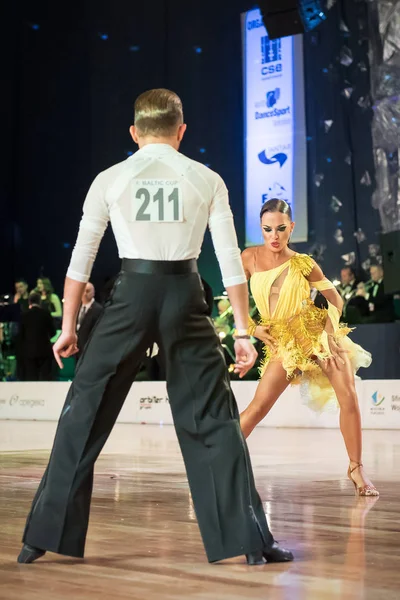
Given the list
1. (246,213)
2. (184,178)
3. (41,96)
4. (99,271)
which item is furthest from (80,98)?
(184,178)

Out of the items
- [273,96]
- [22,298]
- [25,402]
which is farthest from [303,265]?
[22,298]

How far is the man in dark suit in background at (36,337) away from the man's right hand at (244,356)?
1226 centimetres

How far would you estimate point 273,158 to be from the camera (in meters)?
16.8

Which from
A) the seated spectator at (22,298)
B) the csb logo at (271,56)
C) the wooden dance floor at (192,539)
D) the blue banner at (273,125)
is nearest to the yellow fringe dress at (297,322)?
the wooden dance floor at (192,539)

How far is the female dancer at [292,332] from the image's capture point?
559 centimetres

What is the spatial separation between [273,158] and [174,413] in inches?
546

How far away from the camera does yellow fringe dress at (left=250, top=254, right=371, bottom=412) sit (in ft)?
18.5

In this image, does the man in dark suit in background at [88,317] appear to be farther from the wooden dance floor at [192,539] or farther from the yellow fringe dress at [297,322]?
the yellow fringe dress at [297,322]

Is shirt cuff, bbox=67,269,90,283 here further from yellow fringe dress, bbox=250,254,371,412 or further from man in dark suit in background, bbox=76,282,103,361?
man in dark suit in background, bbox=76,282,103,361

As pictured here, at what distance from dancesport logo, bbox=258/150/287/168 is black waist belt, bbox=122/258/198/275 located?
13586 millimetres

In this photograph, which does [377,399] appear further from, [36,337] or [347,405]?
[347,405]

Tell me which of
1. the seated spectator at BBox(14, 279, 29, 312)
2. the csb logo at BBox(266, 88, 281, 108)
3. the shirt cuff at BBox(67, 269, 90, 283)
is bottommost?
the shirt cuff at BBox(67, 269, 90, 283)

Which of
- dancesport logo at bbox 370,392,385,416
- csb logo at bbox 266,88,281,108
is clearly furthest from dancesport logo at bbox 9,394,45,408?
csb logo at bbox 266,88,281,108

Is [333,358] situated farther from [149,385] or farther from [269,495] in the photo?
[149,385]
